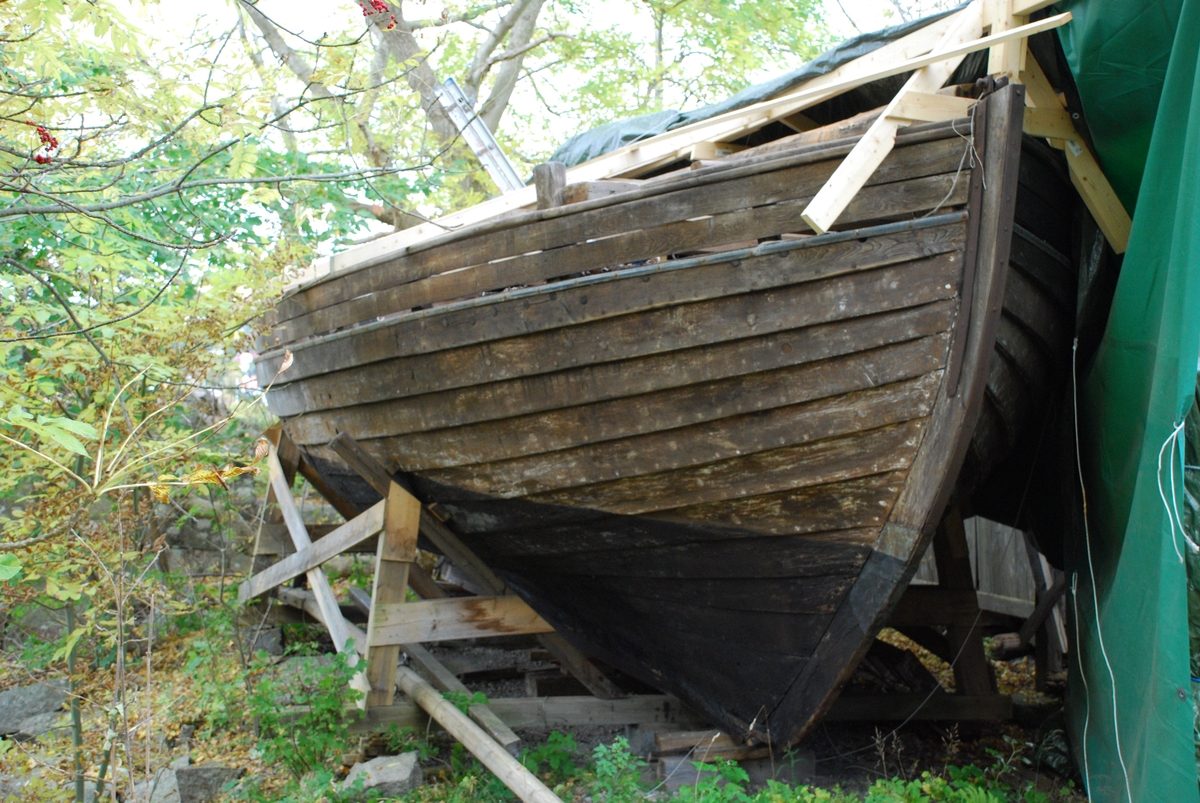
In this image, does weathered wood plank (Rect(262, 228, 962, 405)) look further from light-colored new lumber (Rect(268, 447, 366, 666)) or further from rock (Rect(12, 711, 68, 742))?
rock (Rect(12, 711, 68, 742))

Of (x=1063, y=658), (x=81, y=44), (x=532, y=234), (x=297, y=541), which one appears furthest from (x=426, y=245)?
(x=1063, y=658)

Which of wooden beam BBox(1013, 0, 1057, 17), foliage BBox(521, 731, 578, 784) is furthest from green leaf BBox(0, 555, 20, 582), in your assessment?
wooden beam BBox(1013, 0, 1057, 17)

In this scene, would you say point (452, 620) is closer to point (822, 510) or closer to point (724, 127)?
point (822, 510)

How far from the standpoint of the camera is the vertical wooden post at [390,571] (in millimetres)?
3881

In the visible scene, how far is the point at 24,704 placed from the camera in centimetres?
A: 492

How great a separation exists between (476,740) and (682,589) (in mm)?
1001

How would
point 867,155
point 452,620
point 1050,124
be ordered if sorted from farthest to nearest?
point 452,620 < point 1050,124 < point 867,155

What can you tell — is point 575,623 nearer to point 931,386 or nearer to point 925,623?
point 925,623

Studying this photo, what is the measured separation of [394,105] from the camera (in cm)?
627

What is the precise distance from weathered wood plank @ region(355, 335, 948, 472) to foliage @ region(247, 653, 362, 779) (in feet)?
3.47

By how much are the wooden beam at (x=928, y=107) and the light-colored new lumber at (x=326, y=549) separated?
260 centimetres

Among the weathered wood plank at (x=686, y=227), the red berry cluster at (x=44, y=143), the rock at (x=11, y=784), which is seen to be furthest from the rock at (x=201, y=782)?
the red berry cluster at (x=44, y=143)

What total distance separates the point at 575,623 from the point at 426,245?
1.85 m

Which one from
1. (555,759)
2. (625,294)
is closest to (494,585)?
(555,759)
